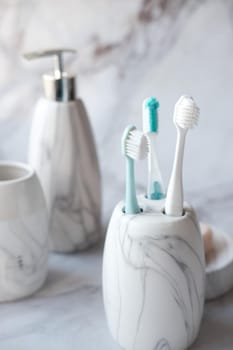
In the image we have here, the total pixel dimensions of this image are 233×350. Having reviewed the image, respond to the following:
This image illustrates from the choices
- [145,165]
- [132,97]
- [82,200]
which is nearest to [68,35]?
[132,97]

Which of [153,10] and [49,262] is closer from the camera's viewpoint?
[49,262]

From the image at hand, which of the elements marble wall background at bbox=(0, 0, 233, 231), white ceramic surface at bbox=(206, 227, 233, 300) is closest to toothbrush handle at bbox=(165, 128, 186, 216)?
white ceramic surface at bbox=(206, 227, 233, 300)

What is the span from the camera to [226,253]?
0.68m

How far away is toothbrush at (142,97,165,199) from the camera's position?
1.84ft

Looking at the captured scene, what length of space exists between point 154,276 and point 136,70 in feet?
1.74

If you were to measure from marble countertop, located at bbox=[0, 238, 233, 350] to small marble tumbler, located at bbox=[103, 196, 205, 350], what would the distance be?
46 mm

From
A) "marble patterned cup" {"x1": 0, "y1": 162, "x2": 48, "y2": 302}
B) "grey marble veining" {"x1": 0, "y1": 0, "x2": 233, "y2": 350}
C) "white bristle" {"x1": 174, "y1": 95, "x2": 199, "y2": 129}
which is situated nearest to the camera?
"white bristle" {"x1": 174, "y1": 95, "x2": 199, "y2": 129}

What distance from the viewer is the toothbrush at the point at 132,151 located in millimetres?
517

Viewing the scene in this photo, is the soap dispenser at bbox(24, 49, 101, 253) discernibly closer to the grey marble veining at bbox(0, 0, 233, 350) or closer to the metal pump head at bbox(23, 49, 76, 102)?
the metal pump head at bbox(23, 49, 76, 102)

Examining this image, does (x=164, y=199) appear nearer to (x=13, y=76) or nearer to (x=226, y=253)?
(x=226, y=253)

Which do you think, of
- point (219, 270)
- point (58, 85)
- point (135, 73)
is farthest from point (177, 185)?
point (135, 73)

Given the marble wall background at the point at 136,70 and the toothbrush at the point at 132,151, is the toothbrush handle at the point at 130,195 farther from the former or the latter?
the marble wall background at the point at 136,70

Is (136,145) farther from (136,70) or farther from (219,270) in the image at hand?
(136,70)

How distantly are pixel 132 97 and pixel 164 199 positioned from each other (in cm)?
45
